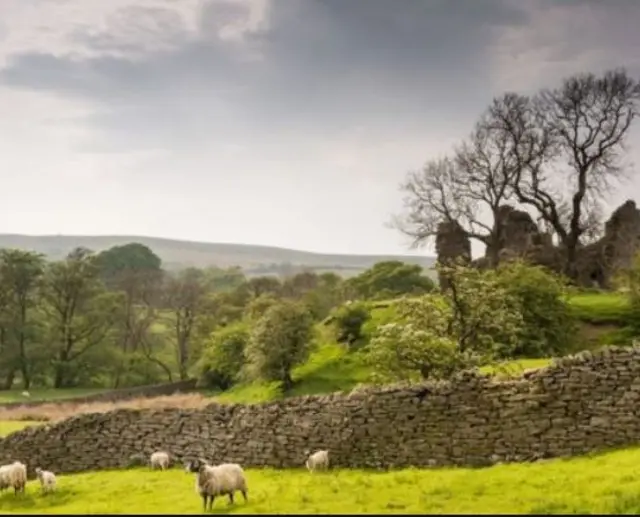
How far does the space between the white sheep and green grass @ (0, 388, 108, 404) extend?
33504 millimetres

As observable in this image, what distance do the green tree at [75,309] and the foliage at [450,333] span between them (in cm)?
4525

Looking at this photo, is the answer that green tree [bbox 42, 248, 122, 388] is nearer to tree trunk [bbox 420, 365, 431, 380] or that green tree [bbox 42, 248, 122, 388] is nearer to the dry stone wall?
the dry stone wall

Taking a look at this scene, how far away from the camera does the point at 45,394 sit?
6156 centimetres

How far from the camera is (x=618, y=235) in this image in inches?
2297

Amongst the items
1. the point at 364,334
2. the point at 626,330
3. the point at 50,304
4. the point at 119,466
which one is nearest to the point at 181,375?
the point at 50,304

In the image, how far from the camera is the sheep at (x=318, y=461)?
2088 cm

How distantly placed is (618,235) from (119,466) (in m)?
44.4

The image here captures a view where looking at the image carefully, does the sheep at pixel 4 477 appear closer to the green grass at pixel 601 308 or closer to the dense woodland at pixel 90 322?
the green grass at pixel 601 308

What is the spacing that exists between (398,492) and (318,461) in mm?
4988

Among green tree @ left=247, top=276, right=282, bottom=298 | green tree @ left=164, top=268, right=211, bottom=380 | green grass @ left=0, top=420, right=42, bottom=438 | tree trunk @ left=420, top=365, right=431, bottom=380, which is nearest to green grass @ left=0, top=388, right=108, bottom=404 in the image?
green tree @ left=164, top=268, right=211, bottom=380

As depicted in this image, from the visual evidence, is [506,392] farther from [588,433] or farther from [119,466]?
[119,466]

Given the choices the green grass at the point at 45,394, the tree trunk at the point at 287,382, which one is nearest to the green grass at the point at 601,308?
the tree trunk at the point at 287,382

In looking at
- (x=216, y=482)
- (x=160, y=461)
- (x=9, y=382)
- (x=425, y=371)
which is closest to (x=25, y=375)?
(x=9, y=382)

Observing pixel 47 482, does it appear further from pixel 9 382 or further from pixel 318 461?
pixel 9 382
